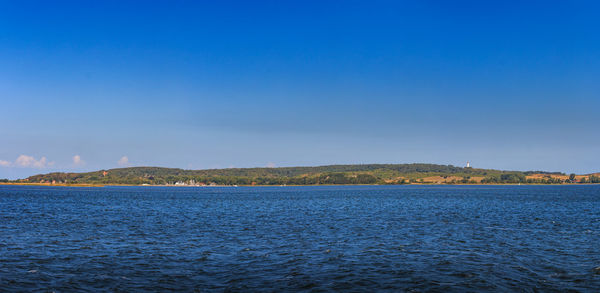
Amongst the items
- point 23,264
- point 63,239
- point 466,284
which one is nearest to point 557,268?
Answer: point 466,284

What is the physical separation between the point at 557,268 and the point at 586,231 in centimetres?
2609

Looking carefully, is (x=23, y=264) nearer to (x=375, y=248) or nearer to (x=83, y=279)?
(x=83, y=279)

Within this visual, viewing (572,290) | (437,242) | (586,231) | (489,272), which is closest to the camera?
(572,290)

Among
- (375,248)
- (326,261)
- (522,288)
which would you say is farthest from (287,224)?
(522,288)

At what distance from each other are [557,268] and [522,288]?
6.86 metres

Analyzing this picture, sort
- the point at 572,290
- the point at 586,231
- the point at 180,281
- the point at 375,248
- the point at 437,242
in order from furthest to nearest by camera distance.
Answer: the point at 586,231, the point at 437,242, the point at 375,248, the point at 180,281, the point at 572,290

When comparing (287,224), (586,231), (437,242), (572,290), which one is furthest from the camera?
(287,224)

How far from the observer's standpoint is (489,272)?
27922 mm

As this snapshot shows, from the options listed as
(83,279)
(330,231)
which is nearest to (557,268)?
(330,231)

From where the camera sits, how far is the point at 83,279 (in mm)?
25438

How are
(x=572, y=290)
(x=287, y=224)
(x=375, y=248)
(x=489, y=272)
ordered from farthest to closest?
(x=287, y=224), (x=375, y=248), (x=489, y=272), (x=572, y=290)

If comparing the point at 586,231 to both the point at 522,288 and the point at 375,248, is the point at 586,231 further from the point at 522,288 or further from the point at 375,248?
the point at 522,288

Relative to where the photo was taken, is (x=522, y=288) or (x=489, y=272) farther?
(x=489, y=272)

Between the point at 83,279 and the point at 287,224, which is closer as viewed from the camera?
the point at 83,279
